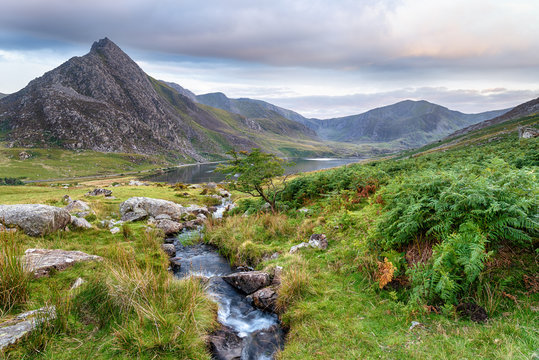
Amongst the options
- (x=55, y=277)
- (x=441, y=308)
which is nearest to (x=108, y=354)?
(x=55, y=277)

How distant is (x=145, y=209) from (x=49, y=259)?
1212 cm

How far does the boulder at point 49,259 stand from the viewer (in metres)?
7.29

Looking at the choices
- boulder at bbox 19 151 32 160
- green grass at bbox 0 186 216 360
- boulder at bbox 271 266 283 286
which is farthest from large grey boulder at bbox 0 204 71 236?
boulder at bbox 19 151 32 160

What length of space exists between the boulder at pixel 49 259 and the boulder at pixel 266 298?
5607 millimetres

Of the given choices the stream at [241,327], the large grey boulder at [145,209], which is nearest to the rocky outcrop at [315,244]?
the stream at [241,327]

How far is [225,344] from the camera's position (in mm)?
6285

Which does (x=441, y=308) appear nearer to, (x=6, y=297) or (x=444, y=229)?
(x=444, y=229)

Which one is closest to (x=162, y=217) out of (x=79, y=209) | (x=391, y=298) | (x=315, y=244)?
(x=79, y=209)

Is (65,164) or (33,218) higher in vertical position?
(33,218)

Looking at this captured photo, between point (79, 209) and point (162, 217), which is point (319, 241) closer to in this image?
point (162, 217)

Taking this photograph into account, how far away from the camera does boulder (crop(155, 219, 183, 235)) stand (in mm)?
16987

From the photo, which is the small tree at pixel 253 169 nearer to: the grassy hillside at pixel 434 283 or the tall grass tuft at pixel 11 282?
the grassy hillside at pixel 434 283

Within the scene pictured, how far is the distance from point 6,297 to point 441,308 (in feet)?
29.3

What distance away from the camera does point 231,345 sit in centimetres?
632
